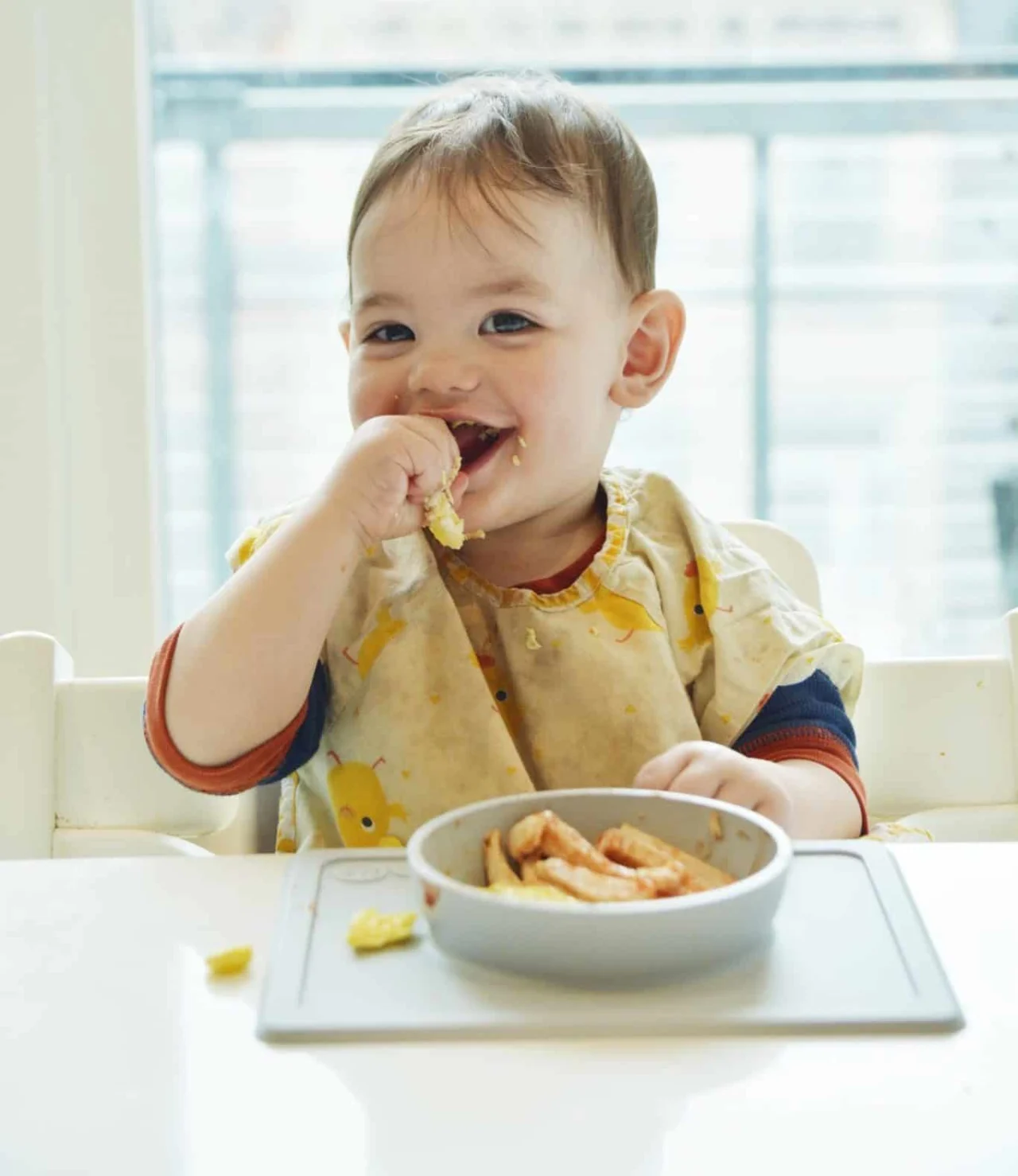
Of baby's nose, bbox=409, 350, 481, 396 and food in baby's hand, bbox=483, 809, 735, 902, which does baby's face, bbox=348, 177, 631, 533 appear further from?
food in baby's hand, bbox=483, 809, 735, 902

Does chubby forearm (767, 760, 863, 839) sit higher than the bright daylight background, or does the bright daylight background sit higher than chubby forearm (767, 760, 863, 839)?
the bright daylight background

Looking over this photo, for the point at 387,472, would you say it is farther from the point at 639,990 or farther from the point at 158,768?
the point at 639,990

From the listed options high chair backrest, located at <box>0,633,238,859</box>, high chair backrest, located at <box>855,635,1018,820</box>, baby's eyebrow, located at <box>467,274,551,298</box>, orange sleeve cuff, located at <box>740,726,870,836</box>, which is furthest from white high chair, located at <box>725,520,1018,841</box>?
high chair backrest, located at <box>0,633,238,859</box>

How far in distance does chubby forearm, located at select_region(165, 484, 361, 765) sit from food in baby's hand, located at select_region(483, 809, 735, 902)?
0.24 metres

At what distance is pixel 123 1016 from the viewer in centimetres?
55

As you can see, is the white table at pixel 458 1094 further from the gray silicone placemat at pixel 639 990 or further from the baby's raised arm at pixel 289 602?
the baby's raised arm at pixel 289 602

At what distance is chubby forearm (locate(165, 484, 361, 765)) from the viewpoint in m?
0.84

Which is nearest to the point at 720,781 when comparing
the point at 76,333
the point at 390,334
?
the point at 390,334

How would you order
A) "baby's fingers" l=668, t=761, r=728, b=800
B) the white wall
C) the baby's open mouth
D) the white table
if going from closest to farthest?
the white table < "baby's fingers" l=668, t=761, r=728, b=800 < the baby's open mouth < the white wall

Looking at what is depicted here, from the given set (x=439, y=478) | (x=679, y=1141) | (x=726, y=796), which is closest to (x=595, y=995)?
(x=679, y=1141)

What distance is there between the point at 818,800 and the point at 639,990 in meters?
0.39

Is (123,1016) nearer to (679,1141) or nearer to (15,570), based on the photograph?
(679,1141)

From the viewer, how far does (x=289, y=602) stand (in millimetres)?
853

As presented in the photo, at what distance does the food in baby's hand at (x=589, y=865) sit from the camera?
0.60 m
